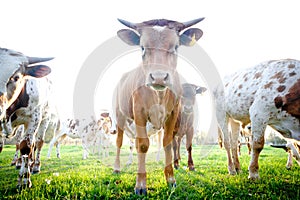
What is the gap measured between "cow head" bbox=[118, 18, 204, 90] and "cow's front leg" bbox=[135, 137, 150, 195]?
38.6 inches

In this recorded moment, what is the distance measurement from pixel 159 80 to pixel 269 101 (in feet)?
8.28

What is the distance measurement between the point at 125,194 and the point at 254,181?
2.55 m

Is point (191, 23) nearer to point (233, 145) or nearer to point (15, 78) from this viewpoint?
point (15, 78)

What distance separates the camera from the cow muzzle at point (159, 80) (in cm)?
357

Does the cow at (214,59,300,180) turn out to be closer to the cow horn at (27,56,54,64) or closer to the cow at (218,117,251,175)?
the cow at (218,117,251,175)

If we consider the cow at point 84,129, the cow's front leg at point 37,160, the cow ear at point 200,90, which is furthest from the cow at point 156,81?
the cow at point 84,129

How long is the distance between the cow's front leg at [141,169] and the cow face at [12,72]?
2.07m

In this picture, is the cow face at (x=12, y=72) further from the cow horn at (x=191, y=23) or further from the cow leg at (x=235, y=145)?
the cow leg at (x=235, y=145)

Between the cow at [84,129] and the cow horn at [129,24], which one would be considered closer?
the cow horn at [129,24]

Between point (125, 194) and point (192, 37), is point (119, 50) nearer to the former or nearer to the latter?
point (192, 37)

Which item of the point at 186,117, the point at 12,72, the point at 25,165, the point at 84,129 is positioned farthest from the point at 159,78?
the point at 84,129

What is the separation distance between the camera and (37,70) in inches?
184

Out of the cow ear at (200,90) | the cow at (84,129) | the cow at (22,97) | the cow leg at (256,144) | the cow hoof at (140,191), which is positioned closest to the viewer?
the cow hoof at (140,191)

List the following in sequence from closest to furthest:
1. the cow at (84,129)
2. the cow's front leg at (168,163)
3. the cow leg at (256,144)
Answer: the cow's front leg at (168,163)
the cow leg at (256,144)
the cow at (84,129)
